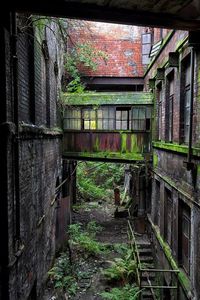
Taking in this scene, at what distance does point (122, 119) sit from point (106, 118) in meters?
0.79

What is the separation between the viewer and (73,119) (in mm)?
15023

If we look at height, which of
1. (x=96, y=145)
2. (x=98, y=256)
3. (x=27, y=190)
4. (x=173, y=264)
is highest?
(x=96, y=145)

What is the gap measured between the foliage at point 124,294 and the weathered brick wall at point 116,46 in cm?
1322

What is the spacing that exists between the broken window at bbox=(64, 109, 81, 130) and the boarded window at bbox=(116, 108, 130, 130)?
1919 mm

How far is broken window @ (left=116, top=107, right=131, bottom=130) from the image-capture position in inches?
580

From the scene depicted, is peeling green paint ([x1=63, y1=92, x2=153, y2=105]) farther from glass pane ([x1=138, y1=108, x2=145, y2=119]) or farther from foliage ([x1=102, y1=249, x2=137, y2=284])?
foliage ([x1=102, y1=249, x2=137, y2=284])

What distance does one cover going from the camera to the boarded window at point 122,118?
14.7 m

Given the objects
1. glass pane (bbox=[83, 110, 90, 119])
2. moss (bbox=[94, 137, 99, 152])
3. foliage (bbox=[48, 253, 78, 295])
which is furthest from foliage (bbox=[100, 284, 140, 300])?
glass pane (bbox=[83, 110, 90, 119])

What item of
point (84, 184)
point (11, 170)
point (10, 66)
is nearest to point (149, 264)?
point (11, 170)

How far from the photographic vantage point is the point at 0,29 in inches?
168

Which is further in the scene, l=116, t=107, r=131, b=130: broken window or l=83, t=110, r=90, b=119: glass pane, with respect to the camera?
l=83, t=110, r=90, b=119: glass pane

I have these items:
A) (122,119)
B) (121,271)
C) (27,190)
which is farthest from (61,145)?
(27,190)

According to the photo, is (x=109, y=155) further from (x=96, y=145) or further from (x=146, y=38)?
(x=146, y=38)

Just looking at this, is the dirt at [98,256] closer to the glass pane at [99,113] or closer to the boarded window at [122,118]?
the boarded window at [122,118]
